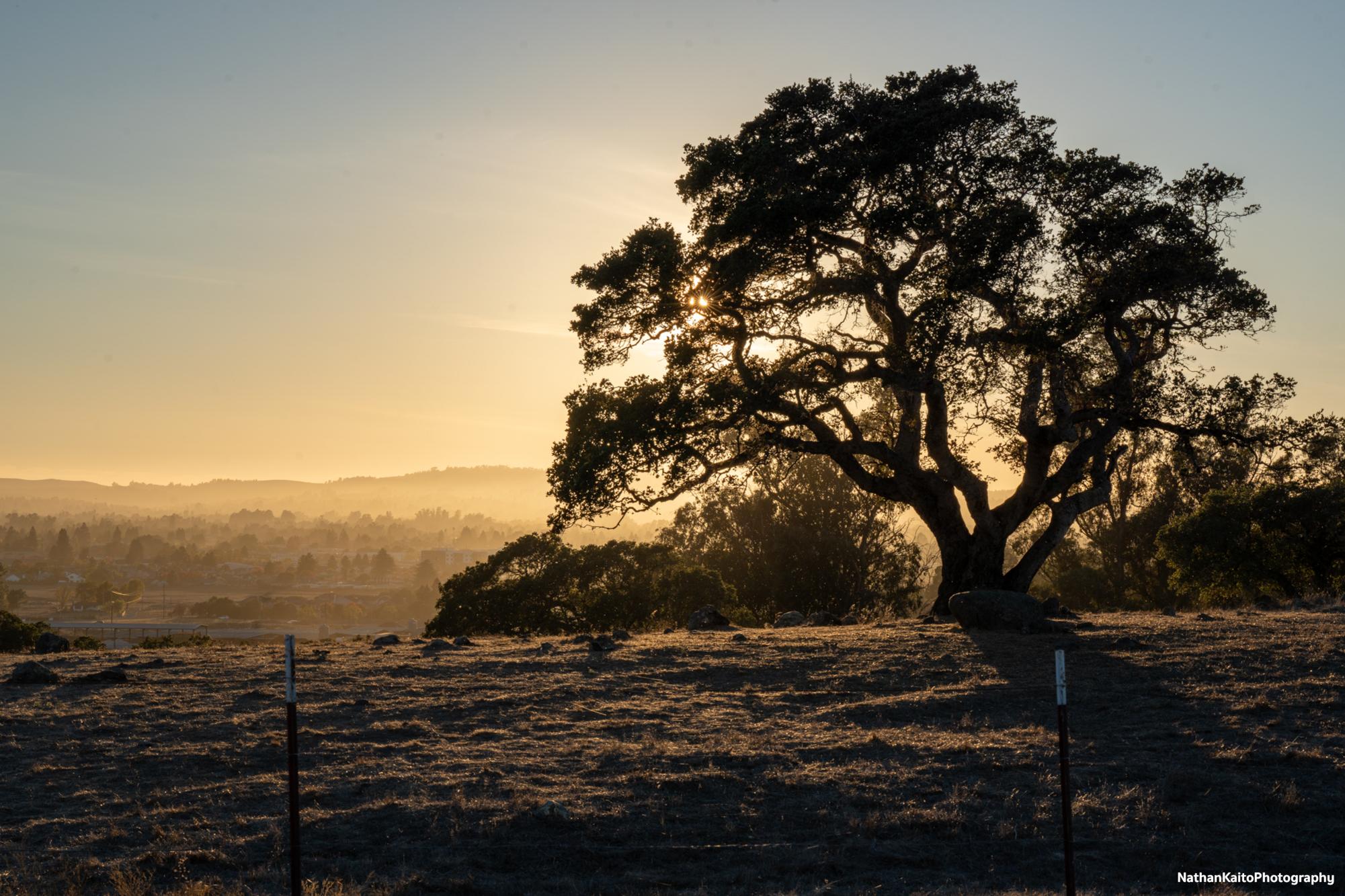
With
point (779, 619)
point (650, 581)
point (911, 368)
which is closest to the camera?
point (911, 368)

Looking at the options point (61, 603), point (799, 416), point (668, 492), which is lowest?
point (61, 603)

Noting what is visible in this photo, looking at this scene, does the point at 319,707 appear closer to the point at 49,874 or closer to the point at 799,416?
the point at 49,874

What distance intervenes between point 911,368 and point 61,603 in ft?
523

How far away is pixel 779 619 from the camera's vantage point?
2805 centimetres

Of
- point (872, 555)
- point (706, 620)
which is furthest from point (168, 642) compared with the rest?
point (872, 555)

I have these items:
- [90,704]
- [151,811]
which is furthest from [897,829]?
[90,704]

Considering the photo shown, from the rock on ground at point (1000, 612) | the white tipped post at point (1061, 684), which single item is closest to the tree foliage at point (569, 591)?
the rock on ground at point (1000, 612)

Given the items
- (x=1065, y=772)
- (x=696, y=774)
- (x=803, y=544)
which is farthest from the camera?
(x=803, y=544)

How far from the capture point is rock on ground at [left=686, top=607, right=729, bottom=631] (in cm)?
2700

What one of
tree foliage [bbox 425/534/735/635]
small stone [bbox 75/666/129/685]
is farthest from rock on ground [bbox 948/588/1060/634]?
tree foliage [bbox 425/534/735/635]

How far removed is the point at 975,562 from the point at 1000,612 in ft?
10.8

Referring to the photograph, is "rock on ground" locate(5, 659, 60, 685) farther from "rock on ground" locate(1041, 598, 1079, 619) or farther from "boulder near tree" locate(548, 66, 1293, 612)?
"rock on ground" locate(1041, 598, 1079, 619)

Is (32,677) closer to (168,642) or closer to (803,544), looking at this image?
(168,642)

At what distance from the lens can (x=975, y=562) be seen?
2469 cm
